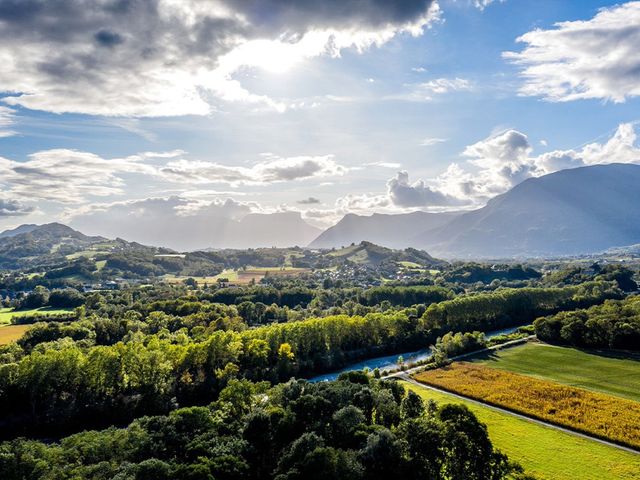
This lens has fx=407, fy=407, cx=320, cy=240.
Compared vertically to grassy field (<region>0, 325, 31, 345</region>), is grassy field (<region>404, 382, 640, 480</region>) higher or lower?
Result: higher

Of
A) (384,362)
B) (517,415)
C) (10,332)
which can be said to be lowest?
(384,362)

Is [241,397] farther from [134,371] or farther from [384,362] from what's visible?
[384,362]

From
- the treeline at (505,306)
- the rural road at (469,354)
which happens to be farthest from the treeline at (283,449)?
the treeline at (505,306)

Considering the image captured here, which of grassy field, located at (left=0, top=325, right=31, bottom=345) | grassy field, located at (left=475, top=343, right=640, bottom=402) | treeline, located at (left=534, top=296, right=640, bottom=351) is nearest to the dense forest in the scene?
treeline, located at (left=534, top=296, right=640, bottom=351)

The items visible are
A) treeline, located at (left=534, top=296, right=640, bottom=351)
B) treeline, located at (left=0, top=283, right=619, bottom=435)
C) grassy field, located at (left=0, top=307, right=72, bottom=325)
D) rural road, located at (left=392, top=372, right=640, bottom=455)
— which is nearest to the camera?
rural road, located at (left=392, top=372, right=640, bottom=455)

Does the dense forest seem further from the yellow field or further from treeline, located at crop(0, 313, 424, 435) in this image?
the yellow field

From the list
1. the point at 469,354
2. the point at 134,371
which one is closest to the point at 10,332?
the point at 134,371
